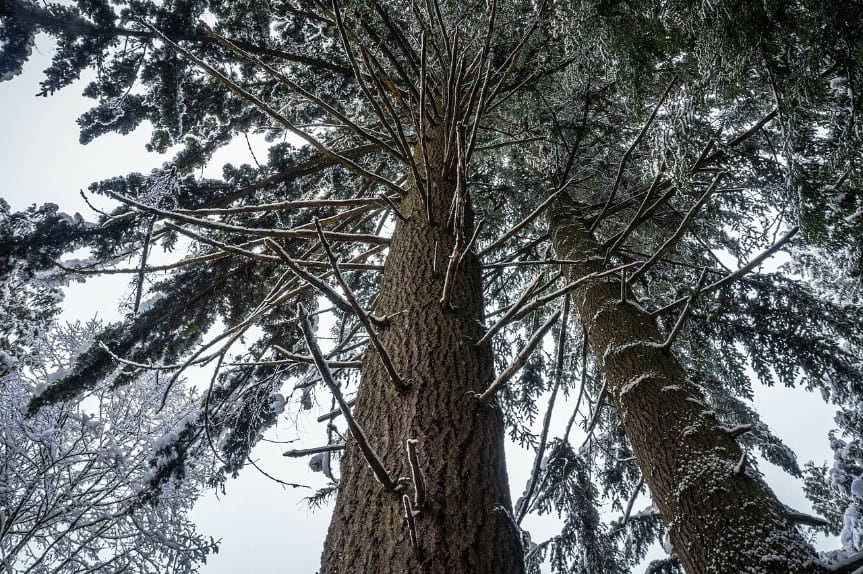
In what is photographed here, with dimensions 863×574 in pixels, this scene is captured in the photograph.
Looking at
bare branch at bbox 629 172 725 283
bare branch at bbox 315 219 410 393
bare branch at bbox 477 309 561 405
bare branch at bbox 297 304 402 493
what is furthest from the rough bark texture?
bare branch at bbox 297 304 402 493

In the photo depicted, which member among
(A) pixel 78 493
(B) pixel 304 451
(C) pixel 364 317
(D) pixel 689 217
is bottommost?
(B) pixel 304 451

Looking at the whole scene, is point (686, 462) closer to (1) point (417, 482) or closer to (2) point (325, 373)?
(1) point (417, 482)

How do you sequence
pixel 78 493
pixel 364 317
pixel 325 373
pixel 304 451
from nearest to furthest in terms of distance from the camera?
pixel 325 373
pixel 364 317
pixel 304 451
pixel 78 493

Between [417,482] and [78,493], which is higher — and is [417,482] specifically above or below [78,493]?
below

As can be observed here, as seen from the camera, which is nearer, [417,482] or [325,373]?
[325,373]

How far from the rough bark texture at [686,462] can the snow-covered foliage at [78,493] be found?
233 inches

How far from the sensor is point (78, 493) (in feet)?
19.6

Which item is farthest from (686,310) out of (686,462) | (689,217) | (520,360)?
(520,360)

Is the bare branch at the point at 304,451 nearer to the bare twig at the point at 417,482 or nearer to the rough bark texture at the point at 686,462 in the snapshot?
the bare twig at the point at 417,482

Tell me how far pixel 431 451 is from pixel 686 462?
161cm

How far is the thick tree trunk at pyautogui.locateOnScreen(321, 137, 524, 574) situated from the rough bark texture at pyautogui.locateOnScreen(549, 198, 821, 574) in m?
0.88

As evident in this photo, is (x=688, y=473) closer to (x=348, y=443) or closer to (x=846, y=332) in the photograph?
(x=348, y=443)

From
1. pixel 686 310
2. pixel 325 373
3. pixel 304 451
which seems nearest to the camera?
pixel 325 373

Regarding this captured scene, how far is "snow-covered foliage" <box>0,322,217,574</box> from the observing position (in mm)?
5645
